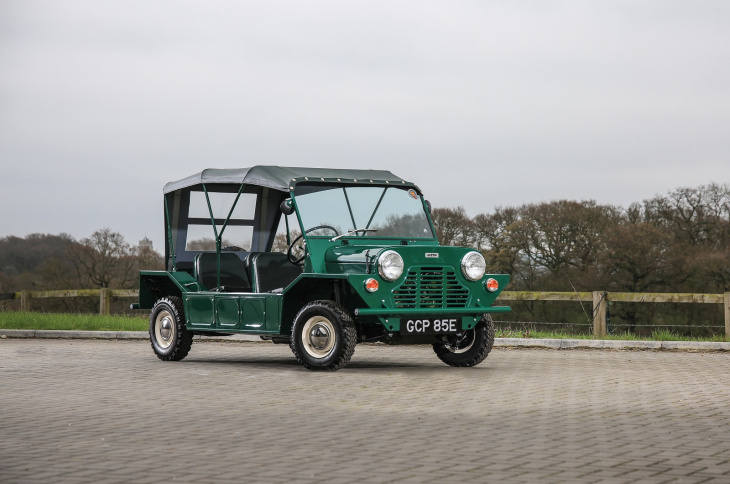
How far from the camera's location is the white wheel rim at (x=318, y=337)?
12.2 m

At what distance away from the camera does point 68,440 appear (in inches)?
278

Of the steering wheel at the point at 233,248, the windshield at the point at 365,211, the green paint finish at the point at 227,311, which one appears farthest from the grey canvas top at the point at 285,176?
the green paint finish at the point at 227,311

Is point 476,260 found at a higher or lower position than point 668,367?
higher

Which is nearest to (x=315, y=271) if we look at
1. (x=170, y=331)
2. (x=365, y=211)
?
(x=365, y=211)

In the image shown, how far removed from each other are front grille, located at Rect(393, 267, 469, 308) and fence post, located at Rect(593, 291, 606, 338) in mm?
7188

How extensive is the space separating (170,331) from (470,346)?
4.30m

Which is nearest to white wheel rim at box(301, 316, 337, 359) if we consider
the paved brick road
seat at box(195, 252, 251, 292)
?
the paved brick road

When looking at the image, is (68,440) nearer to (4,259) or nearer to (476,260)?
(476,260)

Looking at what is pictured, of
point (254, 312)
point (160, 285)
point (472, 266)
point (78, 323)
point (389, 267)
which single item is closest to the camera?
point (389, 267)

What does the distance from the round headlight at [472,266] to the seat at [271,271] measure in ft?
7.77

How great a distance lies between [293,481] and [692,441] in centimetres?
299

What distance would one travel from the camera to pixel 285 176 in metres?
13.5

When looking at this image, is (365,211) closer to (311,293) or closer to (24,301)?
(311,293)

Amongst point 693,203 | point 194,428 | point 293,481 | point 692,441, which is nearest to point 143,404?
point 194,428
